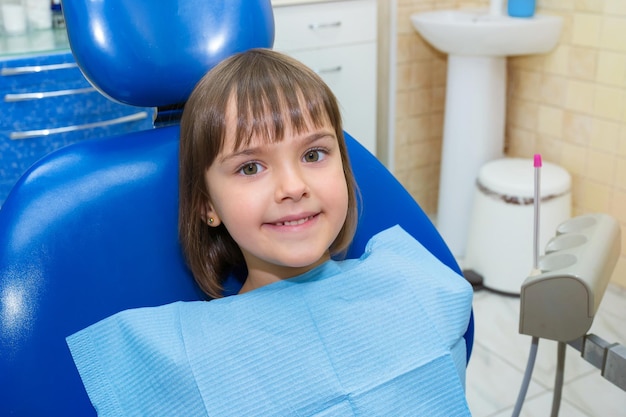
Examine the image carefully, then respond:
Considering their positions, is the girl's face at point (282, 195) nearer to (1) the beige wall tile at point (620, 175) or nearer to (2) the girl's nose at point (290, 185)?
(2) the girl's nose at point (290, 185)

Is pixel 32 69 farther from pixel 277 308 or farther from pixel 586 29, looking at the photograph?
pixel 586 29

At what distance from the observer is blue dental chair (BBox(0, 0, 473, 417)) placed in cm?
92

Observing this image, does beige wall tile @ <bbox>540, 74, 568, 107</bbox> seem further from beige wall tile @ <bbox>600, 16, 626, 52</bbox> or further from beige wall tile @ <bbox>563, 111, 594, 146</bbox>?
beige wall tile @ <bbox>600, 16, 626, 52</bbox>

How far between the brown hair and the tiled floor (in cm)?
120

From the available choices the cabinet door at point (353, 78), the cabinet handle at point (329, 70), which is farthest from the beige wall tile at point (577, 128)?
the cabinet handle at point (329, 70)

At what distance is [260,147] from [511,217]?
1.72 metres

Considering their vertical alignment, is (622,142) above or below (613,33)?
below

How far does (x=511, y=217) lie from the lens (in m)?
2.52

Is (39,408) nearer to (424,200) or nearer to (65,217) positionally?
(65,217)

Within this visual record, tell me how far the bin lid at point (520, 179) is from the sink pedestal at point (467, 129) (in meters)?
0.13

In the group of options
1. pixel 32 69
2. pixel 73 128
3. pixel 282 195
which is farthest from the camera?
pixel 73 128

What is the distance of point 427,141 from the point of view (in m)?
3.26

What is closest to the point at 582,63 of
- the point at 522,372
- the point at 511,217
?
the point at 511,217

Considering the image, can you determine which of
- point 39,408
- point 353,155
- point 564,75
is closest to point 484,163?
point 564,75
